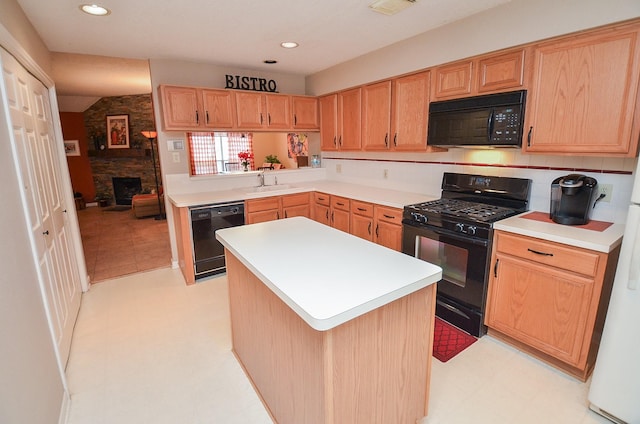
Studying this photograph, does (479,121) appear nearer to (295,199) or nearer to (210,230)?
(295,199)

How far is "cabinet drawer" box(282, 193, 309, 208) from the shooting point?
152 inches

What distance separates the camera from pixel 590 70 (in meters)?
1.92

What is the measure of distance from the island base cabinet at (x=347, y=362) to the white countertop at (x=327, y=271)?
0.12 m

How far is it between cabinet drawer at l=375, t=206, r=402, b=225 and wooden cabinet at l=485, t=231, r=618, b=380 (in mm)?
909

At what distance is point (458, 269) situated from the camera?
2457 mm

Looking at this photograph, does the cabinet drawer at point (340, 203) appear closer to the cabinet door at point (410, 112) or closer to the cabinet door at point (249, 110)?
the cabinet door at point (410, 112)

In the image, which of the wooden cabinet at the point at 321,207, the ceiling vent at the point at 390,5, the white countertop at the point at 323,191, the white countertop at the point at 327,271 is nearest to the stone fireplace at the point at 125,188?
the white countertop at the point at 323,191

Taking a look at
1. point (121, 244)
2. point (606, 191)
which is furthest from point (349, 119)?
point (121, 244)

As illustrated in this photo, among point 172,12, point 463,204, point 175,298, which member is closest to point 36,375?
point 175,298

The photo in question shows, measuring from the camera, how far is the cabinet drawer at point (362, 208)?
128 inches

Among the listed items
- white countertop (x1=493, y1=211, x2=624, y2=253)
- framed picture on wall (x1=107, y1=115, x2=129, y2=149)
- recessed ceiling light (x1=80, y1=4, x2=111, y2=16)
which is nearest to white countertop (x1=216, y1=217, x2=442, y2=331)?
white countertop (x1=493, y1=211, x2=624, y2=253)

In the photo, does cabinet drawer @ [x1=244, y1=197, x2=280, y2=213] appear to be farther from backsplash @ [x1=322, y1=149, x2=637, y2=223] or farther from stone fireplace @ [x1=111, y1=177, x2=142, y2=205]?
stone fireplace @ [x1=111, y1=177, x2=142, y2=205]

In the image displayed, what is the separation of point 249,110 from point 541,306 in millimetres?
3449

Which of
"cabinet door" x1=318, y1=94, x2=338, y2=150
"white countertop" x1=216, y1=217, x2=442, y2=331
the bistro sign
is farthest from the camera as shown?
"cabinet door" x1=318, y1=94, x2=338, y2=150
